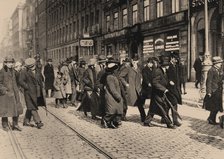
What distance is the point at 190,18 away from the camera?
23.4 metres

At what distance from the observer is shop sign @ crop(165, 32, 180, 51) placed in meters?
25.0

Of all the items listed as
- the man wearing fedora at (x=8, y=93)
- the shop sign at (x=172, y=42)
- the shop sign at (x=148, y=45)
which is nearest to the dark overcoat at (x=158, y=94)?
the man wearing fedora at (x=8, y=93)

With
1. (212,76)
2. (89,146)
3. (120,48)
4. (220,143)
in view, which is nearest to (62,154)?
(89,146)

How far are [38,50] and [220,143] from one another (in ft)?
A: 240

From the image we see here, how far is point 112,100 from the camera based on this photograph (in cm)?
995

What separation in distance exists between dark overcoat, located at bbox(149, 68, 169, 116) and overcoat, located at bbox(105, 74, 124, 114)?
2.58 feet

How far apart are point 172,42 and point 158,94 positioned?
1604 centimetres

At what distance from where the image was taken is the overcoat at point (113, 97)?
390 inches

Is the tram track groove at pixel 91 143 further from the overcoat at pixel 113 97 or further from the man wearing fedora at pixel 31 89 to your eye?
the overcoat at pixel 113 97

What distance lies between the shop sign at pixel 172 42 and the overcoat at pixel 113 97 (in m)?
15.3

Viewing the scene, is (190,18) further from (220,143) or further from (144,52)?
(220,143)

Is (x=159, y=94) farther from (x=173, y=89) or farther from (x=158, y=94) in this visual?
(x=173, y=89)

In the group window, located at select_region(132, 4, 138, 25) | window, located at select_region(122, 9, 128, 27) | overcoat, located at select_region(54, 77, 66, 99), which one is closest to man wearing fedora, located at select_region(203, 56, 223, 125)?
overcoat, located at select_region(54, 77, 66, 99)

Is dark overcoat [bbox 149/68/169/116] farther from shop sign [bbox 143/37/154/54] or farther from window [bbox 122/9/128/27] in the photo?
window [bbox 122/9/128/27]
